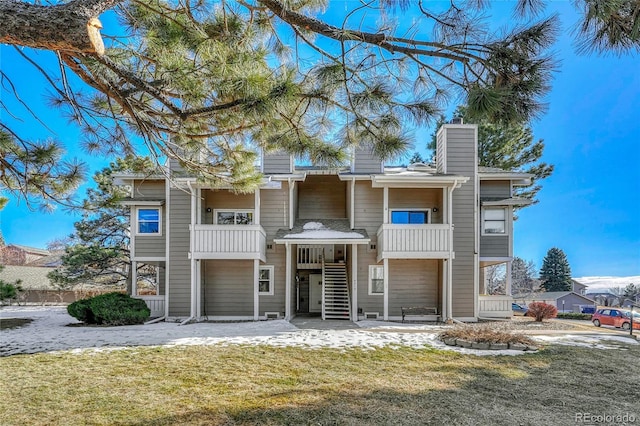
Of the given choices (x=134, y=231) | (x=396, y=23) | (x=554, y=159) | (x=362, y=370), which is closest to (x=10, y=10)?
(x=396, y=23)

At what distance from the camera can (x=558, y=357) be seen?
721 centimetres

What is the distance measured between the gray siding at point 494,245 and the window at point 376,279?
375 centimetres

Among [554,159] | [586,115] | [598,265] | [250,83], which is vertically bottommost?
[598,265]

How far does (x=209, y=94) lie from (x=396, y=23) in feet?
7.03

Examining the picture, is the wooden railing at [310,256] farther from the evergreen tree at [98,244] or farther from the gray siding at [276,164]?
the evergreen tree at [98,244]

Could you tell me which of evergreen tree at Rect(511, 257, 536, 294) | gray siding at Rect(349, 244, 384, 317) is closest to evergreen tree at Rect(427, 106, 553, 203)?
gray siding at Rect(349, 244, 384, 317)

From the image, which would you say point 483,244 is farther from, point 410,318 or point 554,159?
point 554,159

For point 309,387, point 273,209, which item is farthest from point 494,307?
point 309,387

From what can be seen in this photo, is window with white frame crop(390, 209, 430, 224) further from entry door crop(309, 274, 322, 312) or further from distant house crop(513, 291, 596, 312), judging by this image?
distant house crop(513, 291, 596, 312)

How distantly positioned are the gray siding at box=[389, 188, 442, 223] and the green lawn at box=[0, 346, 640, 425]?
22.5 feet

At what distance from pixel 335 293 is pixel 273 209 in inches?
147

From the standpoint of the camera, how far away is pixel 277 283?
1320 centimetres

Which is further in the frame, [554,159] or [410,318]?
[554,159]

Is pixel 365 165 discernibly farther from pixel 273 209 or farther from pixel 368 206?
pixel 273 209
